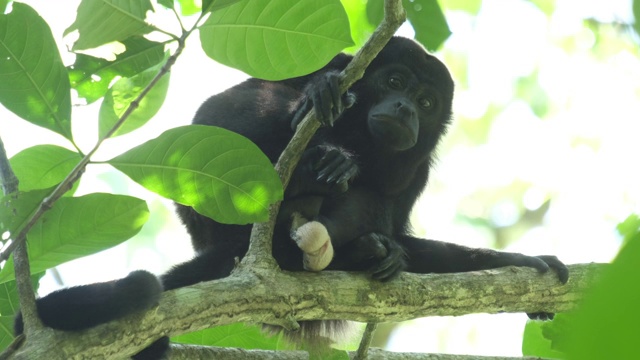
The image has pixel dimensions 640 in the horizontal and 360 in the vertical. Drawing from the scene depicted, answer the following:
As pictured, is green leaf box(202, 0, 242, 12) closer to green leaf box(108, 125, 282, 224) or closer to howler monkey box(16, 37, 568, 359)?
green leaf box(108, 125, 282, 224)

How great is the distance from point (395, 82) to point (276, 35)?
1.76 meters

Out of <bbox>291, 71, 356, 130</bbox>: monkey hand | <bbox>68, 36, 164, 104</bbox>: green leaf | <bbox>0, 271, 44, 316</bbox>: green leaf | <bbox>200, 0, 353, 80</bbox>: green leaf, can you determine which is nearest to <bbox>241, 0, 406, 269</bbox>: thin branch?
<bbox>291, 71, 356, 130</bbox>: monkey hand

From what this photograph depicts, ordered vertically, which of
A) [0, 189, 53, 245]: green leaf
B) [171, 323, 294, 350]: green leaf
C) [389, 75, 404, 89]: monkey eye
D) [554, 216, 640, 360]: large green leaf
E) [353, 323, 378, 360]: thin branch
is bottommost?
[554, 216, 640, 360]: large green leaf

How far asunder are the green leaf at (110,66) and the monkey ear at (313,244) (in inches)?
39.0

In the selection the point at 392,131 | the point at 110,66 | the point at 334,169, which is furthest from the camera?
the point at 392,131

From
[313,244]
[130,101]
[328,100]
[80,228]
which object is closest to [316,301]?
[313,244]

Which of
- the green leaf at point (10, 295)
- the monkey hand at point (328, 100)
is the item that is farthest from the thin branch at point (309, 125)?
the green leaf at point (10, 295)

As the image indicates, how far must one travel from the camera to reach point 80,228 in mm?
2016

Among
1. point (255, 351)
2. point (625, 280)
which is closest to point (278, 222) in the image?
point (255, 351)

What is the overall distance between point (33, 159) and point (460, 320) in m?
9.68

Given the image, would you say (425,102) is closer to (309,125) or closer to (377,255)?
(377,255)

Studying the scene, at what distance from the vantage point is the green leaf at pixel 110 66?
218 cm

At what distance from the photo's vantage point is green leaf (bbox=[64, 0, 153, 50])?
6.24ft

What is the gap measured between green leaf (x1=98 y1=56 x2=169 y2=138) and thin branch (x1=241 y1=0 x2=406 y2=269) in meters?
0.53
